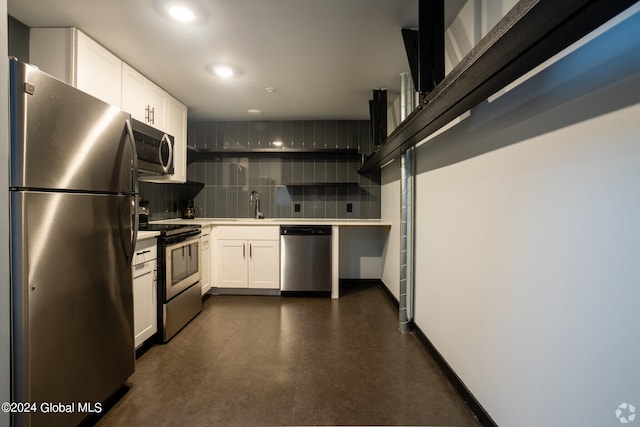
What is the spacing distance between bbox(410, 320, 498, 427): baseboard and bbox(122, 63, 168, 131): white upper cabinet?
3127 mm

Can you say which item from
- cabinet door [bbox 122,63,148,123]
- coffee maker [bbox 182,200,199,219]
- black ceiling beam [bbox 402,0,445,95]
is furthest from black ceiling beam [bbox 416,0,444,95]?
coffee maker [bbox 182,200,199,219]

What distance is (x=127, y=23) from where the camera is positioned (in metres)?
1.89

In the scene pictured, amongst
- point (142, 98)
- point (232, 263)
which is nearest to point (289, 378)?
point (232, 263)

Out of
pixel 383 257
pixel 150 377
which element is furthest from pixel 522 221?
pixel 383 257

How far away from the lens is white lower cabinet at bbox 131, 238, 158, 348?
2068 millimetres

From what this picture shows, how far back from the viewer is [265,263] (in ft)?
11.7

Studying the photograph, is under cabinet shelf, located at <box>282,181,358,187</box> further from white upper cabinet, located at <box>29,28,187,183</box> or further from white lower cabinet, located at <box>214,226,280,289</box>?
white upper cabinet, located at <box>29,28,187,183</box>

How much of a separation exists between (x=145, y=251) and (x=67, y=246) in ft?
2.82

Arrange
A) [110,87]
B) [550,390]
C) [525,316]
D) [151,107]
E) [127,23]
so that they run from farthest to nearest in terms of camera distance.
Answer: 1. [151,107]
2. [110,87]
3. [127,23]
4. [525,316]
5. [550,390]

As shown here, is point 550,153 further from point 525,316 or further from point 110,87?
point 110,87

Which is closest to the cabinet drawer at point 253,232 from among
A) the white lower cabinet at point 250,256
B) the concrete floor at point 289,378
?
the white lower cabinet at point 250,256

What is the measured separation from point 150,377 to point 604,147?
259 centimetres

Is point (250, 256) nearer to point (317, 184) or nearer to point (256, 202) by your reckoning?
point (256, 202)

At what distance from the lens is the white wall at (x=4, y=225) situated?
107cm
